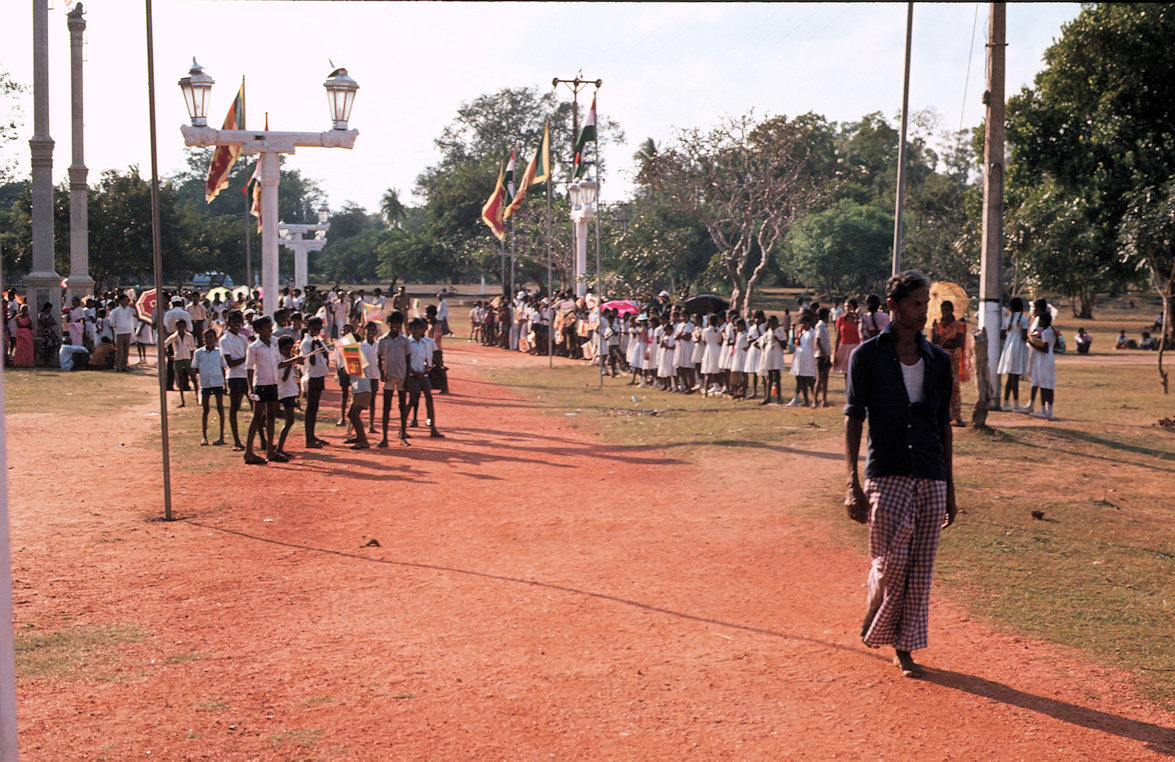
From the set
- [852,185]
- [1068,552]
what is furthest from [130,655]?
[852,185]

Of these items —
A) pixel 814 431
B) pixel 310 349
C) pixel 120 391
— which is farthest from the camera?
pixel 120 391

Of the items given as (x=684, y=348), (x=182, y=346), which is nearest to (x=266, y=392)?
(x=182, y=346)

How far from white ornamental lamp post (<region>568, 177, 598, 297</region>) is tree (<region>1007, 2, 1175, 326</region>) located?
1059 cm

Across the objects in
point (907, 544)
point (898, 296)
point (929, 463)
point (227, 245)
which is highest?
point (227, 245)

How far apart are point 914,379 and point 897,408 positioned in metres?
0.18

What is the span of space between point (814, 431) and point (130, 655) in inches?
414

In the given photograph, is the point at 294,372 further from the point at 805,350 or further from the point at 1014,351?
the point at 1014,351

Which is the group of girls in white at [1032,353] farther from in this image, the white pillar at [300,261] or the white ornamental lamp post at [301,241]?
the white pillar at [300,261]

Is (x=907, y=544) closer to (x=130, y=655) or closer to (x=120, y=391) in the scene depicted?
(x=130, y=655)

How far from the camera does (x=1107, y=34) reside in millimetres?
22750

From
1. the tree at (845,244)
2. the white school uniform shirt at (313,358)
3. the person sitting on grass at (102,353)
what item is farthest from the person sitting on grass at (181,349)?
the tree at (845,244)

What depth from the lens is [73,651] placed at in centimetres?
601

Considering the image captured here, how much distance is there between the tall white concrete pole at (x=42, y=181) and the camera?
→ 2291 cm

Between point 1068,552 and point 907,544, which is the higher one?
point 907,544
